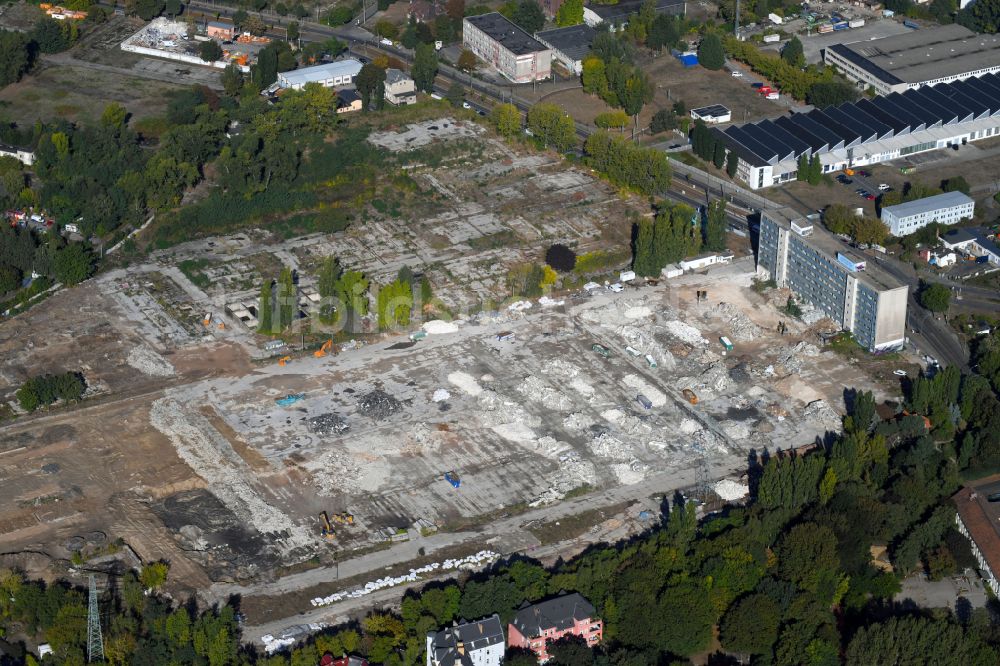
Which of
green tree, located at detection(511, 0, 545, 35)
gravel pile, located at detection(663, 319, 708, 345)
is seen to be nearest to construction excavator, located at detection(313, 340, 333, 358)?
gravel pile, located at detection(663, 319, 708, 345)

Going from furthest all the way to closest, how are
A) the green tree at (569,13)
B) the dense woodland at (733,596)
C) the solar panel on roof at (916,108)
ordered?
the green tree at (569,13) < the solar panel on roof at (916,108) < the dense woodland at (733,596)

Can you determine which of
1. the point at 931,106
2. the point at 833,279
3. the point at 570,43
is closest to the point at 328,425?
the point at 833,279

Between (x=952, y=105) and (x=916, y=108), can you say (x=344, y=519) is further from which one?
(x=952, y=105)

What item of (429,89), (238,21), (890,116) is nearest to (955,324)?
(890,116)

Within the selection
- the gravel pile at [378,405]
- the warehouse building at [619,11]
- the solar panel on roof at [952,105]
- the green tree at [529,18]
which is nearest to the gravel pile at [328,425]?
the gravel pile at [378,405]

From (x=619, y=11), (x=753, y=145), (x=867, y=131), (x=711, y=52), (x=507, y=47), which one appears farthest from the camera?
(x=619, y=11)

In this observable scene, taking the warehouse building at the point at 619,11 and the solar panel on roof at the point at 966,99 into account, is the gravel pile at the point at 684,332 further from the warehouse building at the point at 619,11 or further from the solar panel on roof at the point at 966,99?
the warehouse building at the point at 619,11
